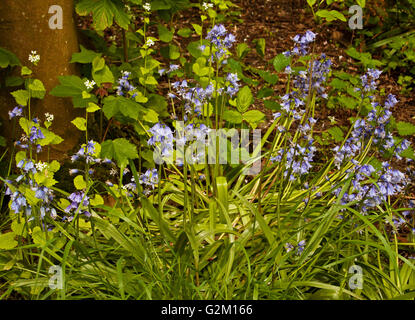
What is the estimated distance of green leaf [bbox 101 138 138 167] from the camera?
2801 millimetres

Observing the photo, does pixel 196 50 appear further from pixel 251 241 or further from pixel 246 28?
pixel 246 28

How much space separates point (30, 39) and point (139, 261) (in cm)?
162

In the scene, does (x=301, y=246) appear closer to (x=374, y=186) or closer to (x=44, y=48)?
(x=374, y=186)

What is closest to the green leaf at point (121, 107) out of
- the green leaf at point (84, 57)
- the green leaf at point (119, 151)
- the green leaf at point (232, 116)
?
the green leaf at point (119, 151)

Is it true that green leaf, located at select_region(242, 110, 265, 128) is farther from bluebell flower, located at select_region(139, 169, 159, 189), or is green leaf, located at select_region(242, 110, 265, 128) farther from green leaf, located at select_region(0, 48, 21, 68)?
green leaf, located at select_region(0, 48, 21, 68)

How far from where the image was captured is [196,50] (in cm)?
328

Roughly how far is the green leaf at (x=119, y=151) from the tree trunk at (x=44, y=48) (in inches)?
18.8

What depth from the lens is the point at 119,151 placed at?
2826 mm

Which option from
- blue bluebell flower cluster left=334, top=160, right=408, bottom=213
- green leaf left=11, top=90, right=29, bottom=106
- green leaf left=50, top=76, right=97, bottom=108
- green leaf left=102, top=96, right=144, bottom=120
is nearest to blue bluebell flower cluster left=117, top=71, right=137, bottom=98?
green leaf left=102, top=96, right=144, bottom=120

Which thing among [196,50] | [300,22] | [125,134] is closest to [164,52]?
[196,50]

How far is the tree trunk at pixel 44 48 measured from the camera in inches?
115

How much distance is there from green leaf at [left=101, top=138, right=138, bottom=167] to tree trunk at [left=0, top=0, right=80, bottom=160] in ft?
1.56

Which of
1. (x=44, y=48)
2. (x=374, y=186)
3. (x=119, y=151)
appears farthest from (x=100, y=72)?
(x=374, y=186)

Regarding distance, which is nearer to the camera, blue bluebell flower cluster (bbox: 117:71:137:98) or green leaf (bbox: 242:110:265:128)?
blue bluebell flower cluster (bbox: 117:71:137:98)
